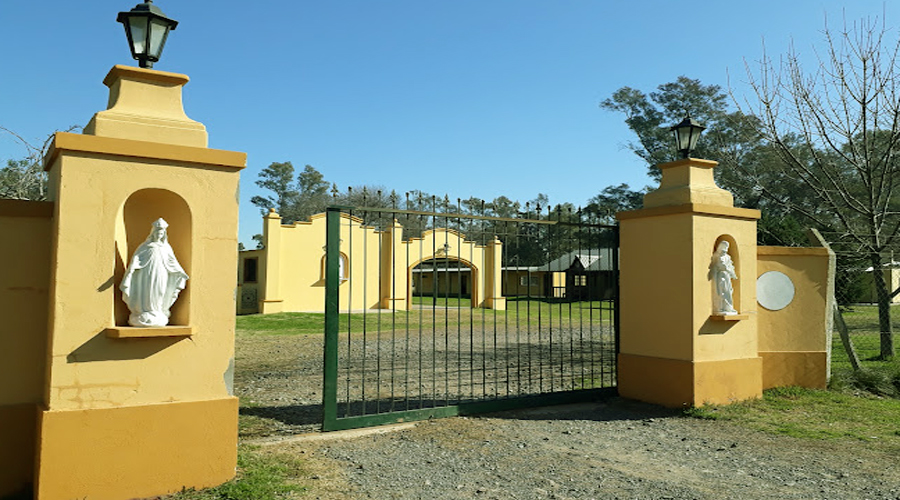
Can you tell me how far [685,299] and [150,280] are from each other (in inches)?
233

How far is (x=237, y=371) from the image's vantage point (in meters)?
11.1

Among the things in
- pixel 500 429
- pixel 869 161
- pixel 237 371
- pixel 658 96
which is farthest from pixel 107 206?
pixel 658 96

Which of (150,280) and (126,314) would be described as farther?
(126,314)

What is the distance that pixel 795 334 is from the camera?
8836 millimetres

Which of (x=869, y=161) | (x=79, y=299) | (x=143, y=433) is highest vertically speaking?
(x=869, y=161)

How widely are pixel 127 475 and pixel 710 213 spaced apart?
683 cm

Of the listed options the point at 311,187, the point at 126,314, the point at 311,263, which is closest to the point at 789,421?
the point at 126,314

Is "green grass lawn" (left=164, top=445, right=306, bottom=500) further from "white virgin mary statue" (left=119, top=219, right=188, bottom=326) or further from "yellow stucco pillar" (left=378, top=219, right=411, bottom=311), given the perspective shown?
"yellow stucco pillar" (left=378, top=219, right=411, bottom=311)

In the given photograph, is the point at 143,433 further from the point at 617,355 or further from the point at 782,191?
the point at 782,191

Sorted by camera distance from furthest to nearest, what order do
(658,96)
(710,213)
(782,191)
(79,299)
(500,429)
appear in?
(658,96)
(782,191)
(710,213)
(500,429)
(79,299)

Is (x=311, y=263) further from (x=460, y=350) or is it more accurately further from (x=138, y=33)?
(x=138, y=33)

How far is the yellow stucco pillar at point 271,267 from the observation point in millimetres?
24703

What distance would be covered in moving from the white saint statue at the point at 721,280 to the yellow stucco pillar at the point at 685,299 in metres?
0.09

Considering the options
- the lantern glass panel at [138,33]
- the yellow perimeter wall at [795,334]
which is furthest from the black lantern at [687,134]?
the lantern glass panel at [138,33]
